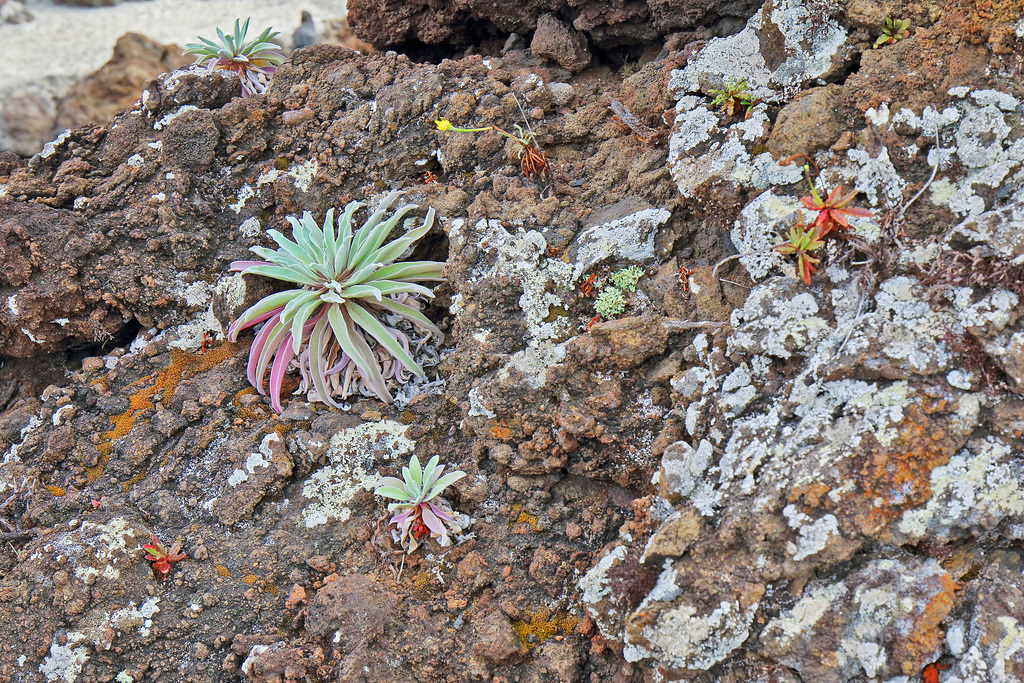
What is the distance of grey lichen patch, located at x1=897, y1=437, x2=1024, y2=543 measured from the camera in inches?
85.7

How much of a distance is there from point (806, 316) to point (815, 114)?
3.01 ft

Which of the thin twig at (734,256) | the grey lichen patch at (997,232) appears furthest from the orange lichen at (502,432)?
the grey lichen patch at (997,232)

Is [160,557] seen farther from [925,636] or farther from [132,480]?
[925,636]

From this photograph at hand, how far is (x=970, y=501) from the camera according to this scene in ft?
7.16

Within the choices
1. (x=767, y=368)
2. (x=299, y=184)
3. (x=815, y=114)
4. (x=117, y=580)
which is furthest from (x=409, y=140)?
(x=117, y=580)

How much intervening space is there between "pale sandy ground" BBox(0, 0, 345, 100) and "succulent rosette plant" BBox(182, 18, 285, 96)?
956 cm

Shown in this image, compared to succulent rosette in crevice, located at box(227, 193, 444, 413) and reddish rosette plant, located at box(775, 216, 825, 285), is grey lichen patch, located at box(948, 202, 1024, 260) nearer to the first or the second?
reddish rosette plant, located at box(775, 216, 825, 285)

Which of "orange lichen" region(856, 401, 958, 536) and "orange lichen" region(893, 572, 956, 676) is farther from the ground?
"orange lichen" region(856, 401, 958, 536)

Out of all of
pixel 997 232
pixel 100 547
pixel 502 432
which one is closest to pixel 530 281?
pixel 502 432

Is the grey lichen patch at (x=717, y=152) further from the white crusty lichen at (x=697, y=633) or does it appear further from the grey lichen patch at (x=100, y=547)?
the grey lichen patch at (x=100, y=547)

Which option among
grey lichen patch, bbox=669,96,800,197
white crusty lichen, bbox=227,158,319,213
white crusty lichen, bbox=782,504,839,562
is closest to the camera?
white crusty lichen, bbox=782,504,839,562

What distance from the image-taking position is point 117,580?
2.90 m

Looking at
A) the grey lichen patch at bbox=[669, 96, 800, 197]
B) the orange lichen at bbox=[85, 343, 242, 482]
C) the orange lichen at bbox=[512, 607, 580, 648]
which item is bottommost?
the orange lichen at bbox=[512, 607, 580, 648]

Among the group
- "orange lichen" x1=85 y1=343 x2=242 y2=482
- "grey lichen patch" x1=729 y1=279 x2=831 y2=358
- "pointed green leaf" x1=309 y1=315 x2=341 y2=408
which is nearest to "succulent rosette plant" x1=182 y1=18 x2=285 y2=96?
"orange lichen" x1=85 y1=343 x2=242 y2=482
